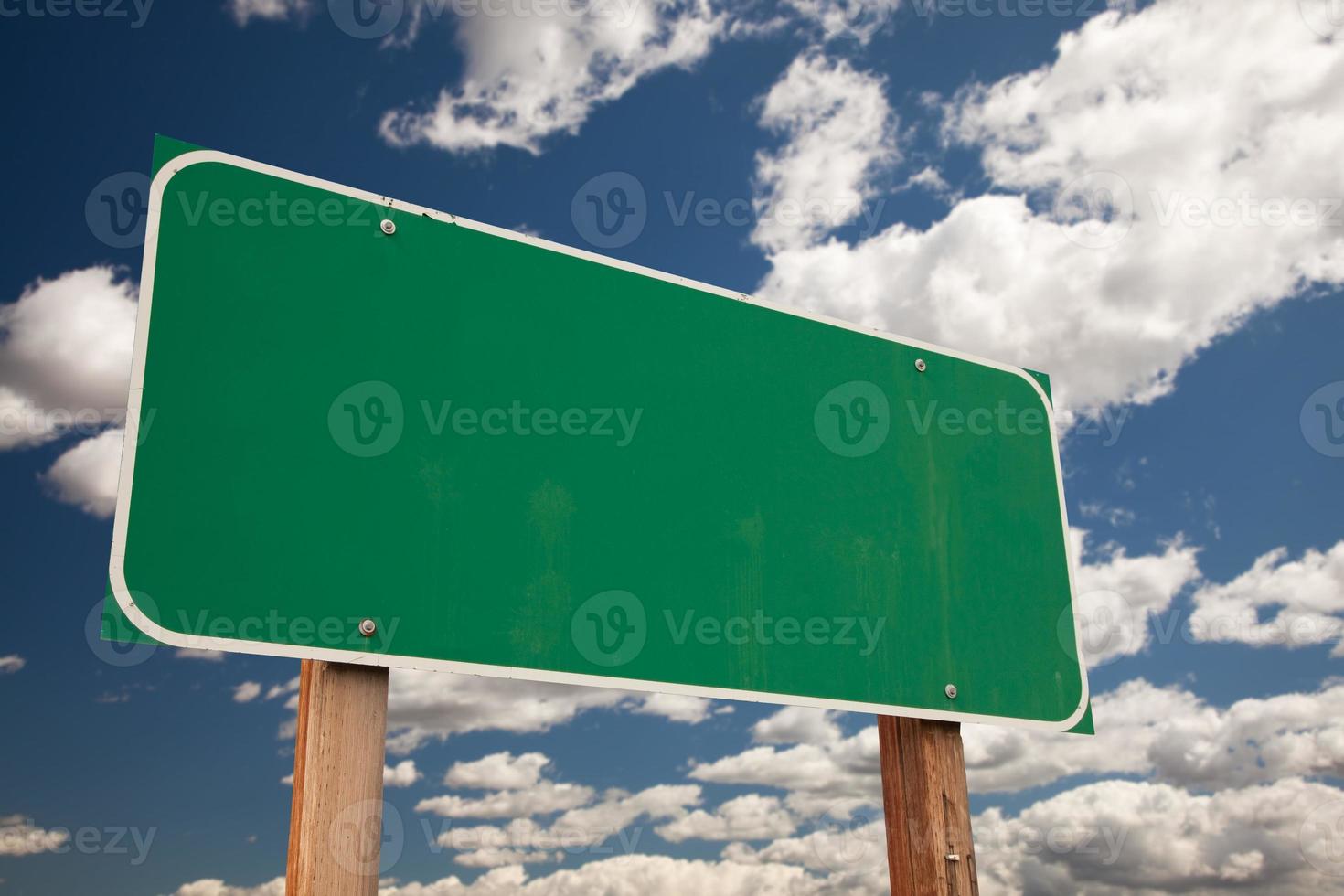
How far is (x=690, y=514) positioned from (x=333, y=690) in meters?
1.09

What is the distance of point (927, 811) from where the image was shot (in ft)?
11.1

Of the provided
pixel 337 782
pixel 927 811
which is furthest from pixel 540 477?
pixel 927 811

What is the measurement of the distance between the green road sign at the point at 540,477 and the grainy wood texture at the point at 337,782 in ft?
0.37

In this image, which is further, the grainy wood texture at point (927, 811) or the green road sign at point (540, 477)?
the grainy wood texture at point (927, 811)

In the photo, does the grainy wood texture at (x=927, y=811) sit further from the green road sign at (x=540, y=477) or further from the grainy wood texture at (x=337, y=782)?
the grainy wood texture at (x=337, y=782)

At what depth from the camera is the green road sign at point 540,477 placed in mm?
2445

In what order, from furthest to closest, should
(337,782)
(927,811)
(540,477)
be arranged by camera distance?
(927,811), (540,477), (337,782)

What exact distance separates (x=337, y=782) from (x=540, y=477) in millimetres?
893

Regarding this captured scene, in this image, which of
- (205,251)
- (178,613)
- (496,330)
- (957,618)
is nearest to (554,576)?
(496,330)

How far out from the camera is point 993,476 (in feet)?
12.6

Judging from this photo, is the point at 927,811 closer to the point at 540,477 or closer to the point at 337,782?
the point at 540,477

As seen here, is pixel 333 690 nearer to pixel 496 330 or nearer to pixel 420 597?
pixel 420 597

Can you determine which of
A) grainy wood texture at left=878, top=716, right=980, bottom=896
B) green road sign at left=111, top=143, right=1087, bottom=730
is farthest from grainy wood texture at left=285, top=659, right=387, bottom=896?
grainy wood texture at left=878, top=716, right=980, bottom=896

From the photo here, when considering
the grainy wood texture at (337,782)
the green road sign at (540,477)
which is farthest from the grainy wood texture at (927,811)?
the grainy wood texture at (337,782)
